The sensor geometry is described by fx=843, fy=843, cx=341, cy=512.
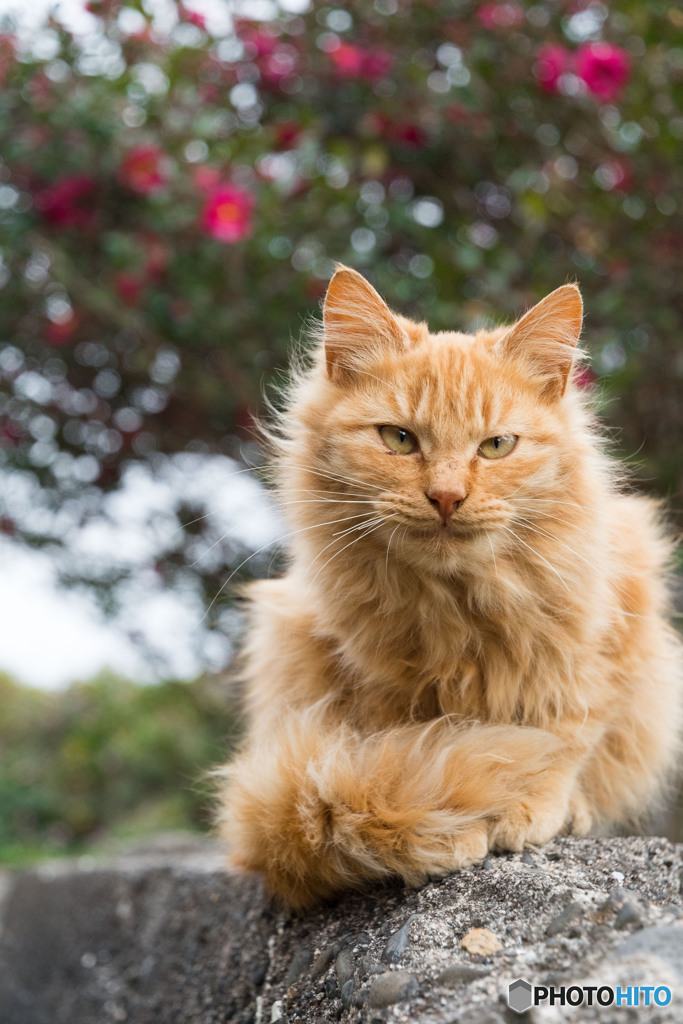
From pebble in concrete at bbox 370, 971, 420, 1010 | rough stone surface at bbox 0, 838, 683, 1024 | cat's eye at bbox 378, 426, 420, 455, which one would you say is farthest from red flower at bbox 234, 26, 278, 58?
pebble in concrete at bbox 370, 971, 420, 1010

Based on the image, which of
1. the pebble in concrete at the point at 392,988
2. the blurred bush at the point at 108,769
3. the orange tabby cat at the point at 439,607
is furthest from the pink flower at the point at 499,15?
the blurred bush at the point at 108,769

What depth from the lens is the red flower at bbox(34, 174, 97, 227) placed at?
3084 mm

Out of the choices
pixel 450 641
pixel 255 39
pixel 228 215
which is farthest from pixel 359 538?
pixel 255 39

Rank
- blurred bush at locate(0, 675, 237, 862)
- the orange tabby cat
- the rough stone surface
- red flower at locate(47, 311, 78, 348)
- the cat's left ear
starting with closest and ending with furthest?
the rough stone surface → the orange tabby cat → the cat's left ear → red flower at locate(47, 311, 78, 348) → blurred bush at locate(0, 675, 237, 862)

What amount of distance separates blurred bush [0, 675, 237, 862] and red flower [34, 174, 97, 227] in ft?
8.17

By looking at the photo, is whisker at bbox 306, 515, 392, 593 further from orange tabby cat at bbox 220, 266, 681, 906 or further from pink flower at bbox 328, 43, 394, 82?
pink flower at bbox 328, 43, 394, 82

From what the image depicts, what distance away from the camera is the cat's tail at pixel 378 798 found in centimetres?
147

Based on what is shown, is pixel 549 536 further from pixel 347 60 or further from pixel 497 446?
pixel 347 60

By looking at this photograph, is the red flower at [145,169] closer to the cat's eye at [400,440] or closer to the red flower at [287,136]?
the red flower at [287,136]

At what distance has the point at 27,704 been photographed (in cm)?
667

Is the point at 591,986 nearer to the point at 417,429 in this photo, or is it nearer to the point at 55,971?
the point at 417,429

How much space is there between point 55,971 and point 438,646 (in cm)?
217

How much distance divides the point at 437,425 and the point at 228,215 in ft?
5.66

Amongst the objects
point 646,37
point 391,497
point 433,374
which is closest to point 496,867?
point 391,497
